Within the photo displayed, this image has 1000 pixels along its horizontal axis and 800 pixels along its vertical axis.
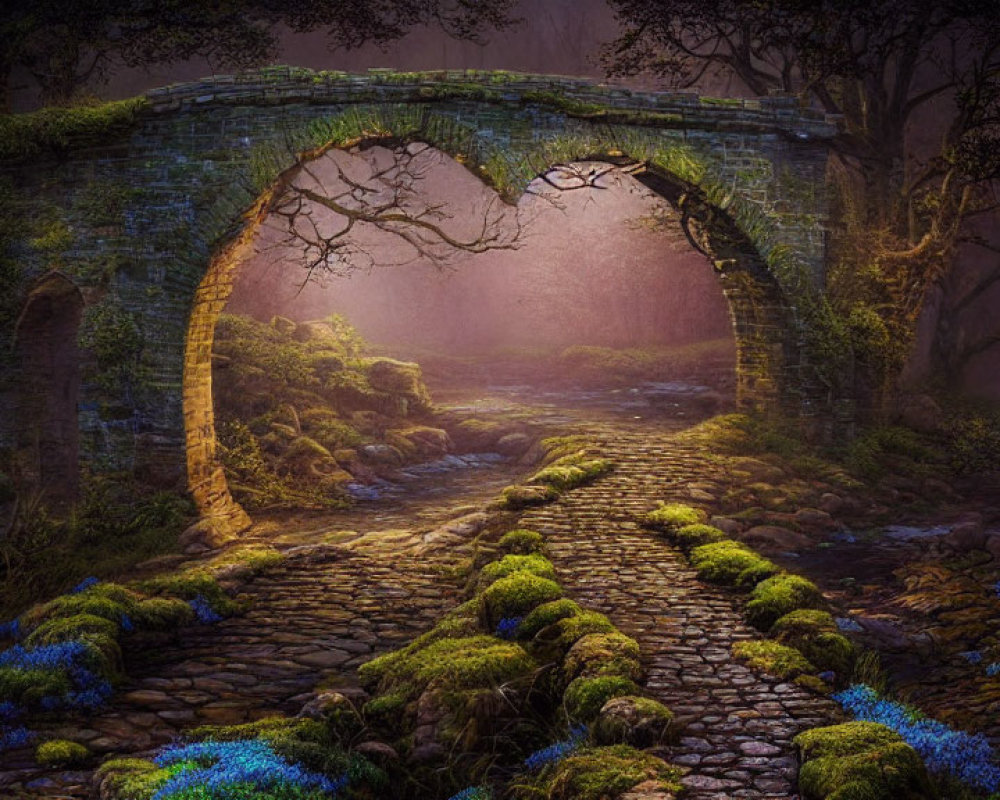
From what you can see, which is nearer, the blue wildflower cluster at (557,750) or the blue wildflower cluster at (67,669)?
the blue wildflower cluster at (557,750)

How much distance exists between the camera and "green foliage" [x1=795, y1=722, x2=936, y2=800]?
15.6ft

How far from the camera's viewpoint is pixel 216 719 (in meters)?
7.14

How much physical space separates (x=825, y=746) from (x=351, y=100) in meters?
10.4

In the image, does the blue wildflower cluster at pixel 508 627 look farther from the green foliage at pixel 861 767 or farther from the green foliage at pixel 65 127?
the green foliage at pixel 65 127

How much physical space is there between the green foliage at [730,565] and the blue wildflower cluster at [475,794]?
156 inches

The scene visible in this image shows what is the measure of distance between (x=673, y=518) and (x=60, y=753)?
6931 mm

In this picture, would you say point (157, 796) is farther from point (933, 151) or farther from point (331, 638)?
point (933, 151)

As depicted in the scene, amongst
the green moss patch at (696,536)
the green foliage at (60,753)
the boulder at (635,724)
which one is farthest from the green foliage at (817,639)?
the green foliage at (60,753)

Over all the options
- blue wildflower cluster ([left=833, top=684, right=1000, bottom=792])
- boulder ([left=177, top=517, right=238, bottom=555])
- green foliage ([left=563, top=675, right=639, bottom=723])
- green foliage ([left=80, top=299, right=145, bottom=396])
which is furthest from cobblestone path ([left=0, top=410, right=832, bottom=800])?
green foliage ([left=80, top=299, right=145, bottom=396])

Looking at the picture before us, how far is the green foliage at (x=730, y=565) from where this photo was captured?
871 cm

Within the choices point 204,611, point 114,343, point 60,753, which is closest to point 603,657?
point 60,753

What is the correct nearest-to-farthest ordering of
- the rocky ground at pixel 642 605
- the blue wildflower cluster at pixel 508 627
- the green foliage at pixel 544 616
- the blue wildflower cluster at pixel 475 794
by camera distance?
the blue wildflower cluster at pixel 475 794 < the rocky ground at pixel 642 605 < the green foliage at pixel 544 616 < the blue wildflower cluster at pixel 508 627

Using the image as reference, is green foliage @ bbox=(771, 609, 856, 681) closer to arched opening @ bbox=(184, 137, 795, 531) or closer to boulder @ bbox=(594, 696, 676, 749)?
boulder @ bbox=(594, 696, 676, 749)

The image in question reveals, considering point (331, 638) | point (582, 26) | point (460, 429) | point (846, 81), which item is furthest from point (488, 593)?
point (582, 26)
